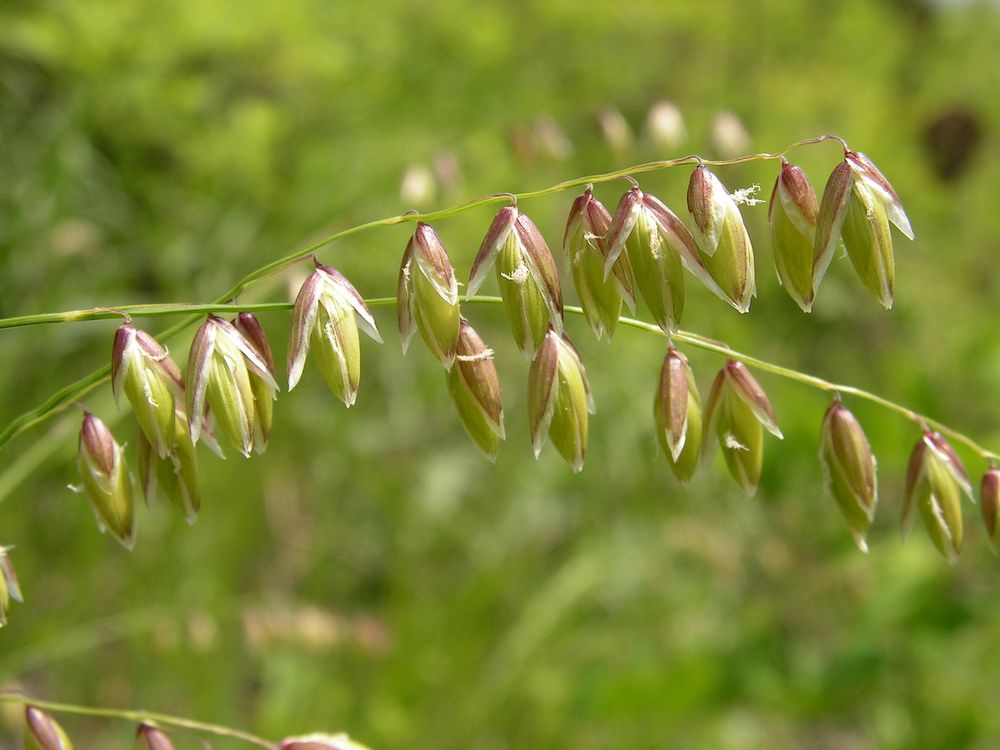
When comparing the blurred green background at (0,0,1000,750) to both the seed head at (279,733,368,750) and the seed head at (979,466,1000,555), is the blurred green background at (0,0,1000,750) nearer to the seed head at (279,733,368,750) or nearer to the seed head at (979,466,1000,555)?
the seed head at (279,733,368,750)

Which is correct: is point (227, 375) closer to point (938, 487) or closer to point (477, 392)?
point (477, 392)

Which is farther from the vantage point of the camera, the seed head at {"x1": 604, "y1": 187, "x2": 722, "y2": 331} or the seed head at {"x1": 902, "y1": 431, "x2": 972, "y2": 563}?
the seed head at {"x1": 902, "y1": 431, "x2": 972, "y2": 563}

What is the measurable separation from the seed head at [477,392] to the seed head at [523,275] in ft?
0.13

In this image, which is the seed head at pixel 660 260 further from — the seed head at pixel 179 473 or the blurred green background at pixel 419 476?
the blurred green background at pixel 419 476

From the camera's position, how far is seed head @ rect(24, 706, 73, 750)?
0.62 metres

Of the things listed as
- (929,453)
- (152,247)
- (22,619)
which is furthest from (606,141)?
(152,247)

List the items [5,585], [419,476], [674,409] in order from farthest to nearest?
[419,476] → [674,409] → [5,585]

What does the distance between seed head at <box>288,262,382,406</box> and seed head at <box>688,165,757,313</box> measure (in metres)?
0.21

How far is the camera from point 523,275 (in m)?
0.62

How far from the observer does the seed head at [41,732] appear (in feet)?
2.05

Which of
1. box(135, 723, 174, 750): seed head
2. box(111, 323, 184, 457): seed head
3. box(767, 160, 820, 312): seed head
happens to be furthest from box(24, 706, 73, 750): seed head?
box(767, 160, 820, 312): seed head

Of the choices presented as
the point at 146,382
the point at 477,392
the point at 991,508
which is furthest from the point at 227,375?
the point at 991,508

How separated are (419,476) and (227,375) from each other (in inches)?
86.7

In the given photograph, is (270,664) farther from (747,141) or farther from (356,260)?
(747,141)
